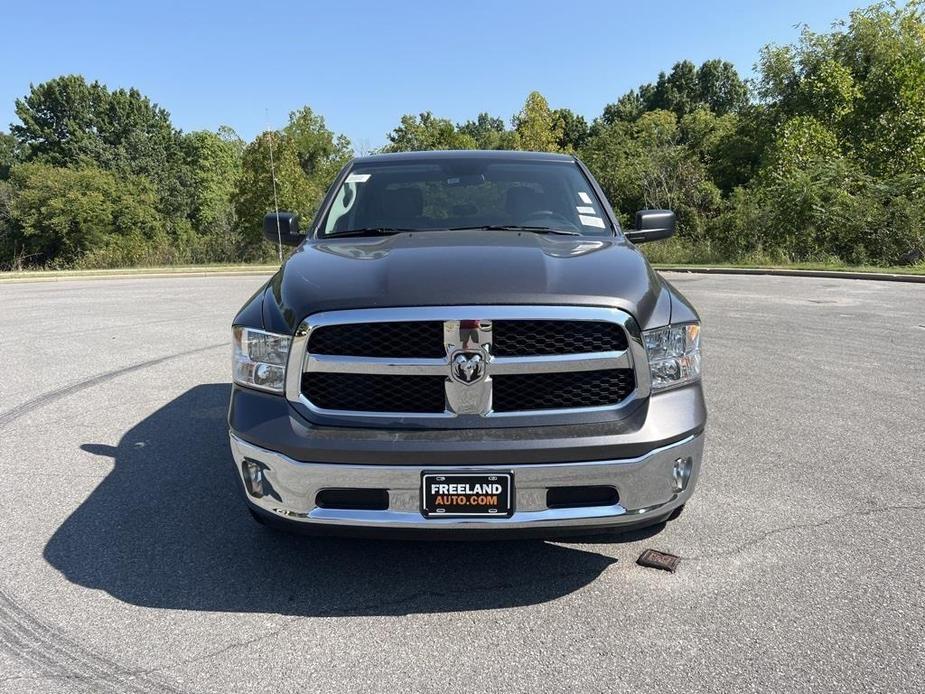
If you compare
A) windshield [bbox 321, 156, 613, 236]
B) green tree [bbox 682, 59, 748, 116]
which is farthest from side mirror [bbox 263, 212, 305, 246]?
green tree [bbox 682, 59, 748, 116]

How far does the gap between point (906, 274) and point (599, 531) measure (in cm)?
1690

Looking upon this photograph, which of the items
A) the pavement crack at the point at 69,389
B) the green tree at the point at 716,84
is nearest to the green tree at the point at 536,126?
the green tree at the point at 716,84

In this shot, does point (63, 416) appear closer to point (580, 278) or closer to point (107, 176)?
point (580, 278)

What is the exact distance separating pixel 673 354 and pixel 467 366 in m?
0.85

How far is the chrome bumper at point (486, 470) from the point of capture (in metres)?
2.63

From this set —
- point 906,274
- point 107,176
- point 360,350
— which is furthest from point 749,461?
point 107,176

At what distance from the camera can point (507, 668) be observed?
2.47m

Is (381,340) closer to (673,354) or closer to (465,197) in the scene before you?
(673,354)

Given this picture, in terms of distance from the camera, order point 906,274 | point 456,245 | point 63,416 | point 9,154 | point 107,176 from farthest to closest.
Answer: point 9,154
point 107,176
point 906,274
point 63,416
point 456,245

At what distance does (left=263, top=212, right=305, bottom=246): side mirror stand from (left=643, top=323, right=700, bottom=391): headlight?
255cm

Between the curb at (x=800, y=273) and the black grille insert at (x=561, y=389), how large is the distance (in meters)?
15.9

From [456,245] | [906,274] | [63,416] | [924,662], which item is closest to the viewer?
[924,662]

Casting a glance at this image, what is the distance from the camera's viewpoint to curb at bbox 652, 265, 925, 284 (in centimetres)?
1645

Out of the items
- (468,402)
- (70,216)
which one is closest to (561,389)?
(468,402)
